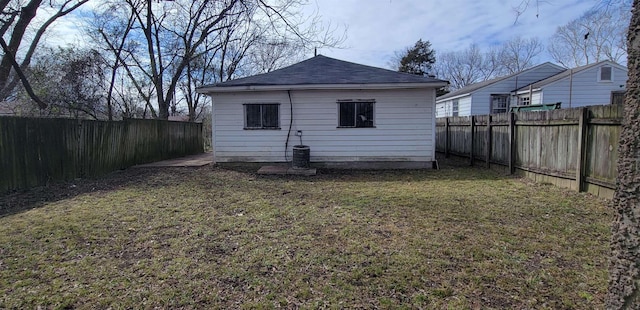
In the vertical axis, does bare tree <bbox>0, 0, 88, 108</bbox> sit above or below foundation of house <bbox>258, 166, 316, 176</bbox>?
above

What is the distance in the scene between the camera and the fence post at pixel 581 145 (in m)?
5.63

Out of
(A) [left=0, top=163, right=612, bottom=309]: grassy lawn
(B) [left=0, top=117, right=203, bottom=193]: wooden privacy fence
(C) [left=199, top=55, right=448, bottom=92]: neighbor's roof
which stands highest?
(C) [left=199, top=55, right=448, bottom=92]: neighbor's roof

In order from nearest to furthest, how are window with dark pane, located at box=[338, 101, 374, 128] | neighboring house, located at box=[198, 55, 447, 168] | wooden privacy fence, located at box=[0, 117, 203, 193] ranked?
wooden privacy fence, located at box=[0, 117, 203, 193]
neighboring house, located at box=[198, 55, 447, 168]
window with dark pane, located at box=[338, 101, 374, 128]

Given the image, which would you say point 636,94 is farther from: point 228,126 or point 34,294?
point 228,126

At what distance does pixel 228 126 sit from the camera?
9789 millimetres

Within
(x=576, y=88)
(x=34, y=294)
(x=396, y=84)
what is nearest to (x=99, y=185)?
(x=34, y=294)

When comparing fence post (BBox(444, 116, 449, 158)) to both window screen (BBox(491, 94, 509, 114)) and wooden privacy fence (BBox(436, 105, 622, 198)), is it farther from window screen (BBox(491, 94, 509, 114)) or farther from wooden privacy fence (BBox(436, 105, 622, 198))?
window screen (BBox(491, 94, 509, 114))

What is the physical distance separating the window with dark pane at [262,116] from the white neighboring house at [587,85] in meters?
13.2

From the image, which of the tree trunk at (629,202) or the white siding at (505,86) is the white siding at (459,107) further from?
the tree trunk at (629,202)

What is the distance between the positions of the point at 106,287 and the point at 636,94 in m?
3.56

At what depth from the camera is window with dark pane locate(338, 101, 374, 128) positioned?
9562 millimetres

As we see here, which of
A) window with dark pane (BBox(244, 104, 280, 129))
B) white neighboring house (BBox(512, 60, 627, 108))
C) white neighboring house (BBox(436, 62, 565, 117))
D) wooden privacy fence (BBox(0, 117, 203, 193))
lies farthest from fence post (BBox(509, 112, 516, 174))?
white neighboring house (BBox(436, 62, 565, 117))

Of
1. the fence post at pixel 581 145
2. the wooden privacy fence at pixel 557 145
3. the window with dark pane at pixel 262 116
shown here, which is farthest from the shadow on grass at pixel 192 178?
the fence post at pixel 581 145

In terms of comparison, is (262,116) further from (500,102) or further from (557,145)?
(500,102)
